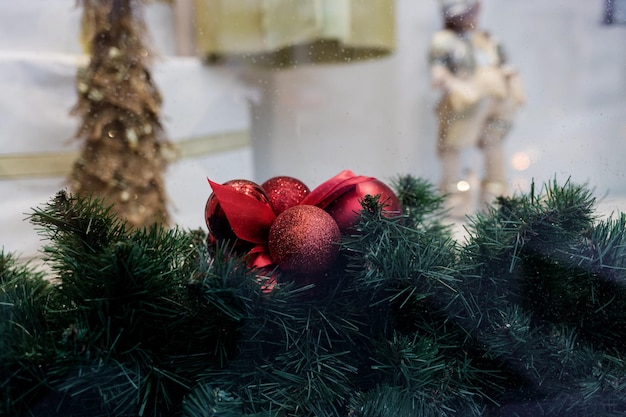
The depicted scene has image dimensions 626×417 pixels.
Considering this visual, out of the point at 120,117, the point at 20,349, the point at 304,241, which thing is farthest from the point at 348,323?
the point at 120,117

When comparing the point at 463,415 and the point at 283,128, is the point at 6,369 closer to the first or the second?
the point at 463,415

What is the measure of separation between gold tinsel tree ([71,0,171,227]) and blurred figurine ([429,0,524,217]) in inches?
18.1

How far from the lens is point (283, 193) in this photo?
388 mm

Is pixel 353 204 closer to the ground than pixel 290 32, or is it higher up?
closer to the ground

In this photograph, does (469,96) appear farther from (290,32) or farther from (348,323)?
(348,323)

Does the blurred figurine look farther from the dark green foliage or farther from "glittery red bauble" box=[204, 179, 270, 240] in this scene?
the dark green foliage

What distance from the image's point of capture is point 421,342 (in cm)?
29

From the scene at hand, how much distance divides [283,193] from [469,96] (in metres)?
0.51

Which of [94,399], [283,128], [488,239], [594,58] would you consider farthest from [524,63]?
[94,399]

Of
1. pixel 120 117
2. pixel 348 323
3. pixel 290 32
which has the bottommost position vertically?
pixel 348 323

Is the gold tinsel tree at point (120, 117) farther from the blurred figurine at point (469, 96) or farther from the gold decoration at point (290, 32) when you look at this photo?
the blurred figurine at point (469, 96)

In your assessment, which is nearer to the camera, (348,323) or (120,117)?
(348,323)

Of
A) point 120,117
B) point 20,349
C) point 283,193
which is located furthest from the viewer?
point 120,117

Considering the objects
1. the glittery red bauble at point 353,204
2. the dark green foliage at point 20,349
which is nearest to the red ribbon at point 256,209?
the glittery red bauble at point 353,204
